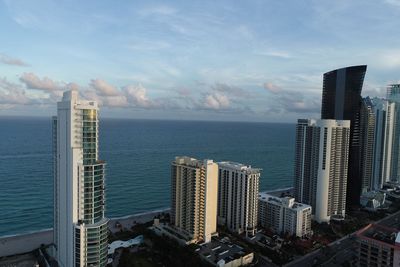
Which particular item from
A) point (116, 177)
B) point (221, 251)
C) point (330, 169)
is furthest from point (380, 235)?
point (116, 177)

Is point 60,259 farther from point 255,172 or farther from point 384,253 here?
point 384,253

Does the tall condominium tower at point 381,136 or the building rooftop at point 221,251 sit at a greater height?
the tall condominium tower at point 381,136

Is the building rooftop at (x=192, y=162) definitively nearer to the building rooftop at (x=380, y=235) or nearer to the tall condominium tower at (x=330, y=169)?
the building rooftop at (x=380, y=235)

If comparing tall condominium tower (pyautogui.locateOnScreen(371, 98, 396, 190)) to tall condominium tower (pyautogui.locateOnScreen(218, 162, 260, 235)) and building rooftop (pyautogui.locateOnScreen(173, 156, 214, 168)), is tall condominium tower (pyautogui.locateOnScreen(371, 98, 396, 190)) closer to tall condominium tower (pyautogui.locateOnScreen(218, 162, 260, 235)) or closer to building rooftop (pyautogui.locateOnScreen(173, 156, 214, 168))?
tall condominium tower (pyautogui.locateOnScreen(218, 162, 260, 235))

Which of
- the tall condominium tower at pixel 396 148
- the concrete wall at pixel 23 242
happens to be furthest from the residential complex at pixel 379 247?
the tall condominium tower at pixel 396 148

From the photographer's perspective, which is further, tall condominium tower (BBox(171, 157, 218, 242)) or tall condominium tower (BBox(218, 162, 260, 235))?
tall condominium tower (BBox(218, 162, 260, 235))

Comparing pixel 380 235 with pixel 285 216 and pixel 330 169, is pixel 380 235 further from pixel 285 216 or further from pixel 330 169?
pixel 330 169

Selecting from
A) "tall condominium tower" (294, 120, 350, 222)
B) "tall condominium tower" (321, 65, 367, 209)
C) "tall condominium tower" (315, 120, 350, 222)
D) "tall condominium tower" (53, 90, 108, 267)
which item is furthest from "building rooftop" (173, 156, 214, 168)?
"tall condominium tower" (321, 65, 367, 209)
